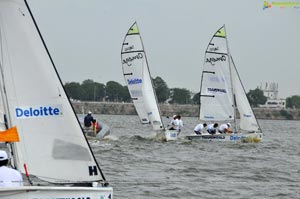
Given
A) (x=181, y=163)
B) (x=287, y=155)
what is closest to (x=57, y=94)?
(x=181, y=163)

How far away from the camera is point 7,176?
10.4 metres

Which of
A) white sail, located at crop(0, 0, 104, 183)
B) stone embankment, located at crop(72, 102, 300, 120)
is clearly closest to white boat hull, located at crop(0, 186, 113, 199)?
white sail, located at crop(0, 0, 104, 183)

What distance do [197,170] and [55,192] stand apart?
497 inches

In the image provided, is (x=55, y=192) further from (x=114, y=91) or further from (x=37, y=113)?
(x=114, y=91)

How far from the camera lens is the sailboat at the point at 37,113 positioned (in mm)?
11344

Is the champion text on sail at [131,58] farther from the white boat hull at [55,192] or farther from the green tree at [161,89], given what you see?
the green tree at [161,89]

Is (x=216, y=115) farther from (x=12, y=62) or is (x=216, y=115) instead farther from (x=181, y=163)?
(x=12, y=62)

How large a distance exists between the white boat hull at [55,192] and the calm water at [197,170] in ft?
17.0

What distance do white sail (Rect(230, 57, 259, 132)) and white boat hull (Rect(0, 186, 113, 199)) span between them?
30.3m

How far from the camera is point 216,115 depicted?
41.6m

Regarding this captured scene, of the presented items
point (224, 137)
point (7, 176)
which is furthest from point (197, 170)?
point (224, 137)

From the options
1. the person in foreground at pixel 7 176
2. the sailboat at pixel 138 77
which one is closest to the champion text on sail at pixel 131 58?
the sailboat at pixel 138 77

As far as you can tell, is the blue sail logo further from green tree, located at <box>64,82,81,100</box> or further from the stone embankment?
green tree, located at <box>64,82,81,100</box>

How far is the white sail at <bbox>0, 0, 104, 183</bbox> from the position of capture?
1135cm
